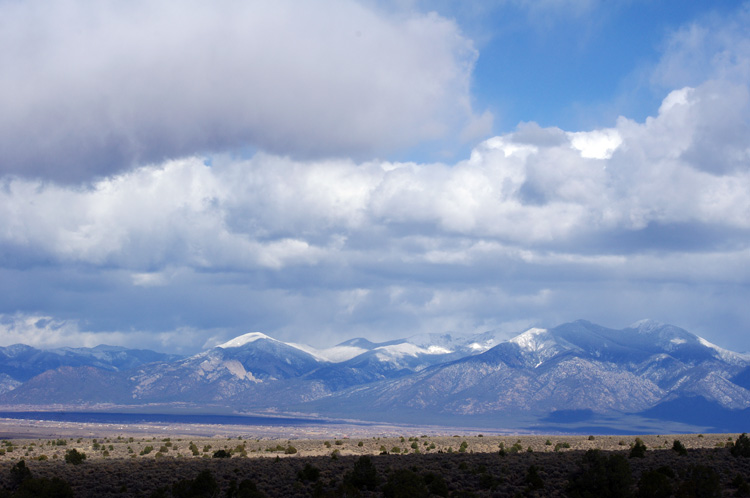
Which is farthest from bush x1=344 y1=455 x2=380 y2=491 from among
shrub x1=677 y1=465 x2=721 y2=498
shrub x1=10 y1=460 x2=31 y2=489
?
shrub x1=10 y1=460 x2=31 y2=489

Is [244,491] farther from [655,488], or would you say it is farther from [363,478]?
[655,488]

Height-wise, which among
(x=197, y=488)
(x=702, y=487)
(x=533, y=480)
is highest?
(x=702, y=487)

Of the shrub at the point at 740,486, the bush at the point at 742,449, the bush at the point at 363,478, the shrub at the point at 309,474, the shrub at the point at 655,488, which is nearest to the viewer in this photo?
the shrub at the point at 655,488

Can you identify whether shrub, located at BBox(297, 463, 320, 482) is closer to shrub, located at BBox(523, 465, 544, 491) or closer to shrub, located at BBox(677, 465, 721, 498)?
shrub, located at BBox(523, 465, 544, 491)

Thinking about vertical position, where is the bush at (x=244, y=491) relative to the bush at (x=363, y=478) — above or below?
below

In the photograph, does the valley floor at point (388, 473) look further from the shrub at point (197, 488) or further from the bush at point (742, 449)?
the bush at point (742, 449)

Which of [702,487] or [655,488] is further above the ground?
[702,487]

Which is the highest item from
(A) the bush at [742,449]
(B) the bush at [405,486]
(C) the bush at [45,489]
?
(A) the bush at [742,449]

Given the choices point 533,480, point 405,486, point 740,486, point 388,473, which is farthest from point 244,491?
point 740,486

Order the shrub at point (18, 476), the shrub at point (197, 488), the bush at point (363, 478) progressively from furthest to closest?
1. the shrub at point (18, 476)
2. the bush at point (363, 478)
3. the shrub at point (197, 488)

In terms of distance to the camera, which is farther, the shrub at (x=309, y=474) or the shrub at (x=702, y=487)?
the shrub at (x=309, y=474)

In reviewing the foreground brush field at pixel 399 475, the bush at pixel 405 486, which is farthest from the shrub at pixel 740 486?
the bush at pixel 405 486

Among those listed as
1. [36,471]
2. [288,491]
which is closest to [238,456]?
[36,471]

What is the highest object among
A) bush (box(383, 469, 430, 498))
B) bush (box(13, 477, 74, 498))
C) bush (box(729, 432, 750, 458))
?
bush (box(729, 432, 750, 458))
